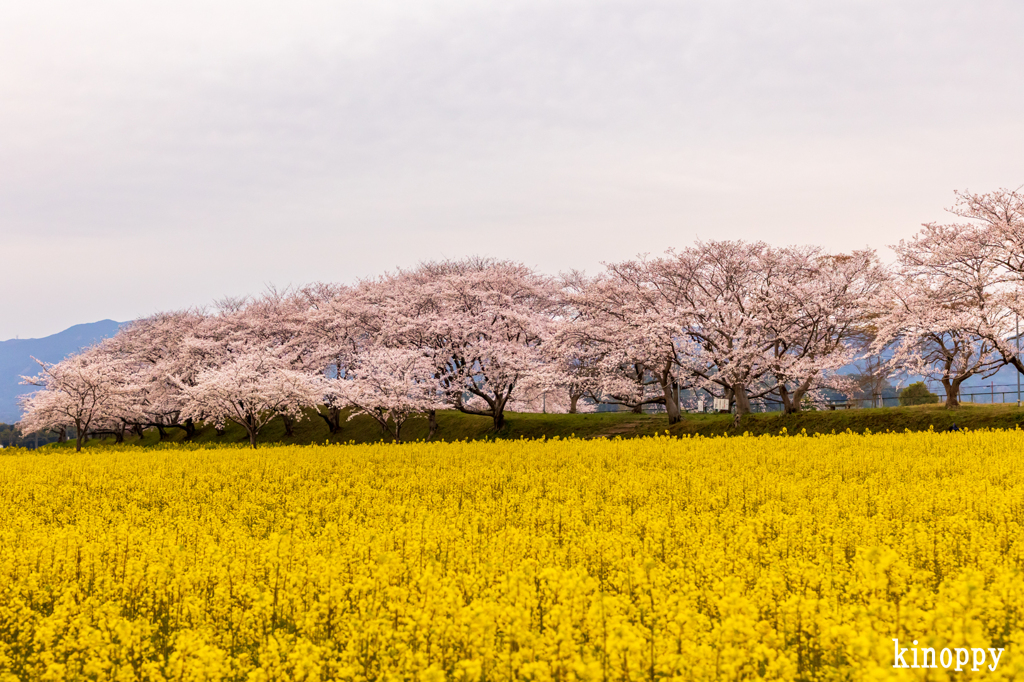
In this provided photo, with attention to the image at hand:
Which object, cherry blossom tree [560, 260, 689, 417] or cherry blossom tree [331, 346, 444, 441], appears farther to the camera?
cherry blossom tree [331, 346, 444, 441]

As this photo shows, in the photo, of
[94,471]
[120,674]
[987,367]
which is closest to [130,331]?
[94,471]

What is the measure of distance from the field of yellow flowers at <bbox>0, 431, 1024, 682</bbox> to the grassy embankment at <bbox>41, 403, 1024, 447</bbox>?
1453 centimetres

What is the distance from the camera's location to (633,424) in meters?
41.9

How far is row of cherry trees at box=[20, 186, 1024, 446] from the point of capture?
1391 inches

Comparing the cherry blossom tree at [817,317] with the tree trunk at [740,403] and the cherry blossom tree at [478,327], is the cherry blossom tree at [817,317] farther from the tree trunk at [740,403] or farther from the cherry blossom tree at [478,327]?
the cherry blossom tree at [478,327]

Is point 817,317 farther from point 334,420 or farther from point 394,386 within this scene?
point 334,420

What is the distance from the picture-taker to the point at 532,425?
44438 millimetres

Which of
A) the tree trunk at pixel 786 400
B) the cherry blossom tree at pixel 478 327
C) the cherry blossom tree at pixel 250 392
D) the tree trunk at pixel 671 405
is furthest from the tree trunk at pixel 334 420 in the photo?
the tree trunk at pixel 786 400

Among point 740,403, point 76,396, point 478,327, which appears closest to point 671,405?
point 740,403

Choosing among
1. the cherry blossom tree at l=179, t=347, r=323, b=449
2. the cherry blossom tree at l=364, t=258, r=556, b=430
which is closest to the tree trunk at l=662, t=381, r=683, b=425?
the cherry blossom tree at l=364, t=258, r=556, b=430

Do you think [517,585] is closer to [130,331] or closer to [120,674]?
[120,674]

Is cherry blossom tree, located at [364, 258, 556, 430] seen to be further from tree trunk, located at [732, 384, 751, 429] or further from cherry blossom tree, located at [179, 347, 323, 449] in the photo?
tree trunk, located at [732, 384, 751, 429]

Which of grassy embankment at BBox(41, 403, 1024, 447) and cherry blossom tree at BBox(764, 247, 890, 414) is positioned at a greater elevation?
cherry blossom tree at BBox(764, 247, 890, 414)

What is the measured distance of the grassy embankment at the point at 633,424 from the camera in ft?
102
